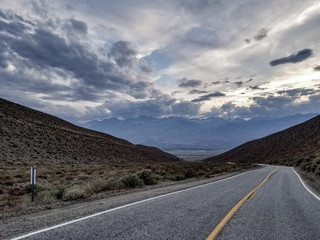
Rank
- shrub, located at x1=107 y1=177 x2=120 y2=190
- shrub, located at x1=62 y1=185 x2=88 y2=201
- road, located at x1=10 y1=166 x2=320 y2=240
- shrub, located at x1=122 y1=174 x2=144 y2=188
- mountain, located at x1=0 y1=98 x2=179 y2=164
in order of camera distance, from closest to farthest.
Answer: road, located at x1=10 y1=166 x2=320 y2=240
shrub, located at x1=62 y1=185 x2=88 y2=201
shrub, located at x1=107 y1=177 x2=120 y2=190
shrub, located at x1=122 y1=174 x2=144 y2=188
mountain, located at x1=0 y1=98 x2=179 y2=164

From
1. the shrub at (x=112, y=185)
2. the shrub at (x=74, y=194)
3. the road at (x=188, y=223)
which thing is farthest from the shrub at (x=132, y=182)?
the road at (x=188, y=223)

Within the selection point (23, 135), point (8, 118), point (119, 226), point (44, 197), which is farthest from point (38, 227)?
point (8, 118)

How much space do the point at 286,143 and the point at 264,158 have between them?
13839 mm

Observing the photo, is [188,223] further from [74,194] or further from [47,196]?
[47,196]

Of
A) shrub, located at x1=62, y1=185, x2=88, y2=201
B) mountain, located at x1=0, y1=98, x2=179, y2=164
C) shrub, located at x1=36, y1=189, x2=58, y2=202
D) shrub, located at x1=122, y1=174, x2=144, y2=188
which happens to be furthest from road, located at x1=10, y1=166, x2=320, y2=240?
mountain, located at x1=0, y1=98, x2=179, y2=164

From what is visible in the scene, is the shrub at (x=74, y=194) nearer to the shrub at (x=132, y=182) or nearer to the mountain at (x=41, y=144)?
the shrub at (x=132, y=182)

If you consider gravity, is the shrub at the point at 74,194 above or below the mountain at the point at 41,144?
below

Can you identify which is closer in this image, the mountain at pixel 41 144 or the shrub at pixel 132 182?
the shrub at pixel 132 182

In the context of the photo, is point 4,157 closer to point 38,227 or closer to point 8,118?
point 8,118

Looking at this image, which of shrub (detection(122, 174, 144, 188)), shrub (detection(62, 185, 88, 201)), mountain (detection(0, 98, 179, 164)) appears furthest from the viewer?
mountain (detection(0, 98, 179, 164))

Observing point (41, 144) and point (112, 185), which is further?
point (41, 144)

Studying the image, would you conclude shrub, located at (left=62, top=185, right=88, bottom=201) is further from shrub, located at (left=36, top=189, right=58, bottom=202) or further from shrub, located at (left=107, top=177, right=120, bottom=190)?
shrub, located at (left=107, top=177, right=120, bottom=190)

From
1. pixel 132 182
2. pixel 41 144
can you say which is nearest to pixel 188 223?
pixel 132 182

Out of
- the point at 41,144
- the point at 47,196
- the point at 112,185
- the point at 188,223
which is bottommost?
the point at 188,223
